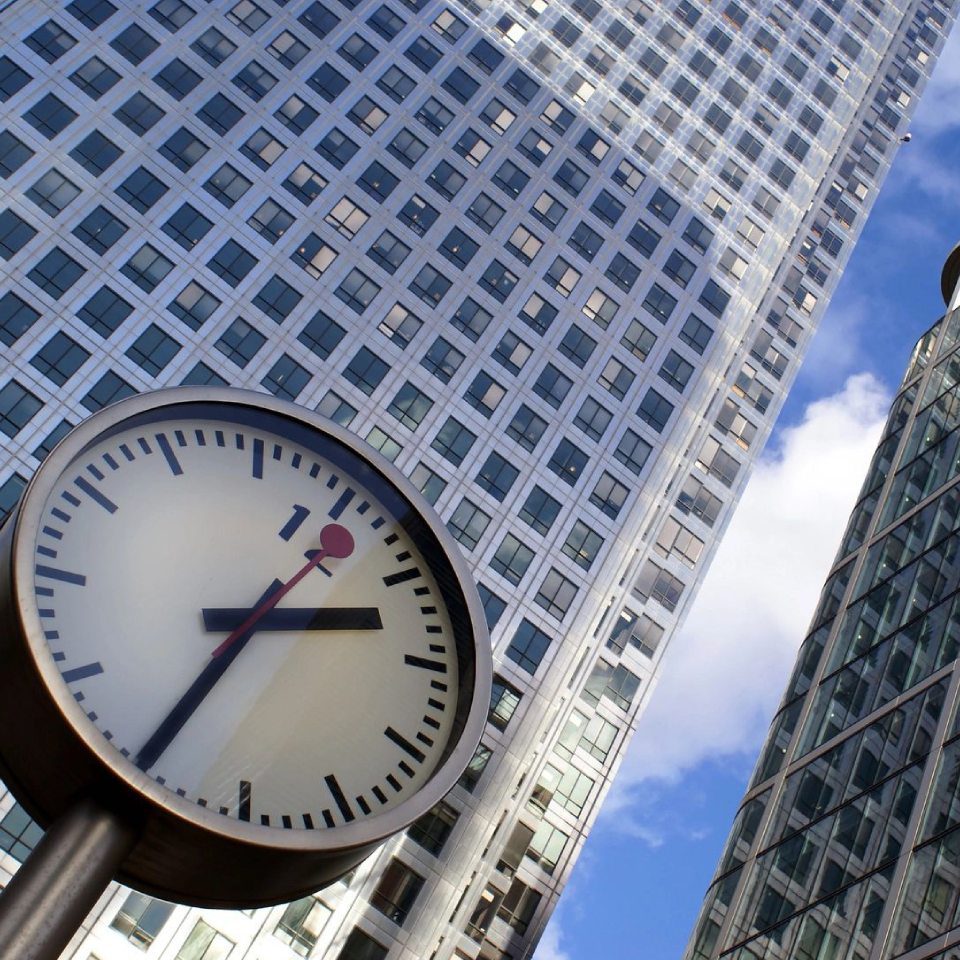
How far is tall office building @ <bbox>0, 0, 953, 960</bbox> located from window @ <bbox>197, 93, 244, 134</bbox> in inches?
8.2

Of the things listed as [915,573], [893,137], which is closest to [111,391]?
[915,573]

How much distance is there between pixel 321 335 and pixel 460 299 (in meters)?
6.71

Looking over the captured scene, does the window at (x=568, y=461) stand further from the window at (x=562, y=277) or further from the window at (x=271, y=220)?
the window at (x=271, y=220)

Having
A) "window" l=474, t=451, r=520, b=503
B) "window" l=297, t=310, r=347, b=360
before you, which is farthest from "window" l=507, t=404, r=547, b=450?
"window" l=297, t=310, r=347, b=360

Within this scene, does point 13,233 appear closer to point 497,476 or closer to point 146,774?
point 497,476

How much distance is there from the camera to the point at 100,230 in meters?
45.7

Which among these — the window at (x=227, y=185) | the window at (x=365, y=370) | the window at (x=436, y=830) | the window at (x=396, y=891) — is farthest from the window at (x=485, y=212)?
the window at (x=396, y=891)

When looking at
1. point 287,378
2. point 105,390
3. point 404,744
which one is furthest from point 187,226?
point 404,744

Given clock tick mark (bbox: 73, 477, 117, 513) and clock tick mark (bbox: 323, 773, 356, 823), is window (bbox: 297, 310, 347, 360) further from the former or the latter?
clock tick mark (bbox: 323, 773, 356, 823)

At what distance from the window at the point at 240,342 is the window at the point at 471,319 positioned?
8.40 meters

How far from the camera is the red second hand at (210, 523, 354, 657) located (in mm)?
5500

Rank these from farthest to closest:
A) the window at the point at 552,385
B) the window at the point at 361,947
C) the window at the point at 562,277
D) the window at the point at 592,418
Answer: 1. the window at the point at 562,277
2. the window at the point at 592,418
3. the window at the point at 552,385
4. the window at the point at 361,947

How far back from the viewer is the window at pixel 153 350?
143 ft

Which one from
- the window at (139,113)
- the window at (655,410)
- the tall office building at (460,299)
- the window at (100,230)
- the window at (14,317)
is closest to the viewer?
the window at (14,317)
